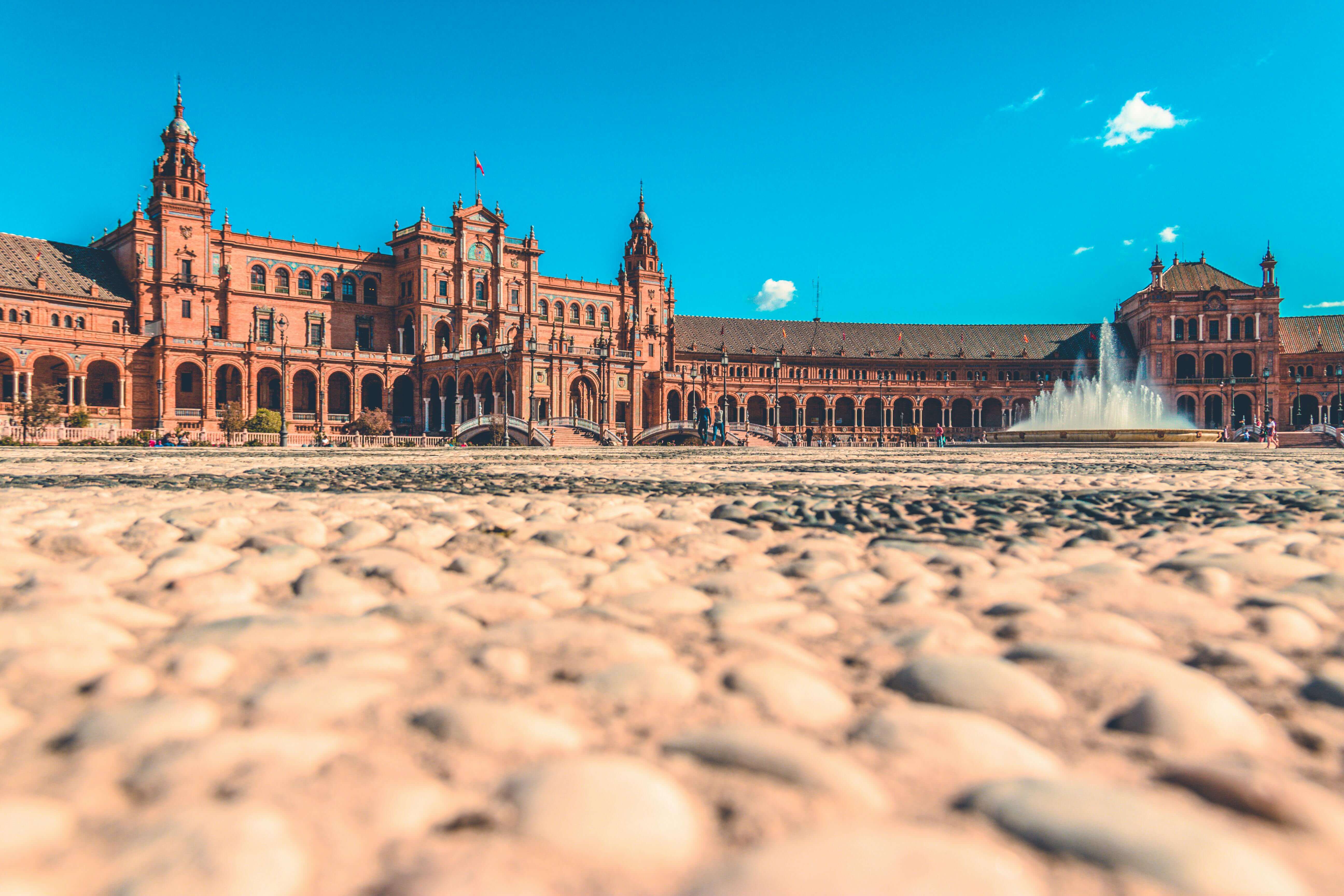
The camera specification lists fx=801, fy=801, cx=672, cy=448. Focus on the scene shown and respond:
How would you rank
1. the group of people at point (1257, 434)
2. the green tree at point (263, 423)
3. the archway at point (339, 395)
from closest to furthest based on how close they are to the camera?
the group of people at point (1257, 434) → the green tree at point (263, 423) → the archway at point (339, 395)

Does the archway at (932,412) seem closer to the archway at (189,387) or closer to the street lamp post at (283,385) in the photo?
the street lamp post at (283,385)

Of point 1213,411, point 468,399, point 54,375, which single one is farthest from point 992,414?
point 54,375

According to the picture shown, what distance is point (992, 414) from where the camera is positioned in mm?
79188

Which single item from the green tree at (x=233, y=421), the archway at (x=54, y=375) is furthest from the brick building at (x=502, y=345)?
the green tree at (x=233, y=421)

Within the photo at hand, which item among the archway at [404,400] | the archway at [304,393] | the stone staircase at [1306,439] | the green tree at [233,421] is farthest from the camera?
the archway at [404,400]

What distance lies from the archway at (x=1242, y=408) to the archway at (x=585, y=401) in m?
54.2

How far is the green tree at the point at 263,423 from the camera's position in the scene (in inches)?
1796

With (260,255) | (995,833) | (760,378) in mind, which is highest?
(260,255)

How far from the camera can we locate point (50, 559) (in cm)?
308

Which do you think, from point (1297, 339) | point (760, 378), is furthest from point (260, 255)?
point (1297, 339)

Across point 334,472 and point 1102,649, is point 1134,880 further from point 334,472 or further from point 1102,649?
point 334,472

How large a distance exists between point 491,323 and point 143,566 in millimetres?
60843

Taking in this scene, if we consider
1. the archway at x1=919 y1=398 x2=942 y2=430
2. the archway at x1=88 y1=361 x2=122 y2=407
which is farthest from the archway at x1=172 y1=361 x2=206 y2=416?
the archway at x1=919 y1=398 x2=942 y2=430

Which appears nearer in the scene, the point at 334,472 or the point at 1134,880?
the point at 1134,880
